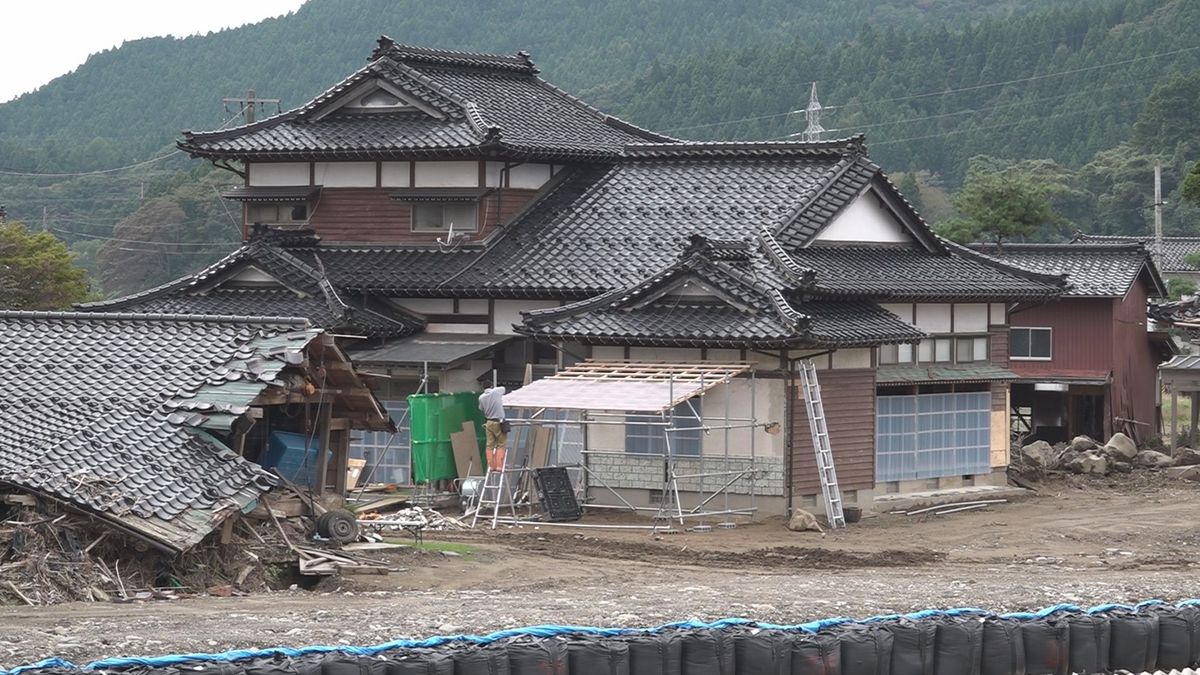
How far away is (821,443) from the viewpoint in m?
27.1

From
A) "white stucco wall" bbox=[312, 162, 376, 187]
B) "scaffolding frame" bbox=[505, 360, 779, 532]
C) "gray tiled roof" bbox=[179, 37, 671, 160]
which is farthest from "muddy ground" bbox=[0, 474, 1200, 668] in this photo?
"white stucco wall" bbox=[312, 162, 376, 187]

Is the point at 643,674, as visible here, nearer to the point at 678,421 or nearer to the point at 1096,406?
the point at 678,421

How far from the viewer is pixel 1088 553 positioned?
24625 mm

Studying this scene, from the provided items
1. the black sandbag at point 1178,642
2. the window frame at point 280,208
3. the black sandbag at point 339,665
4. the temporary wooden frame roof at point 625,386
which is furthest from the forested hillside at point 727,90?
the black sandbag at point 339,665

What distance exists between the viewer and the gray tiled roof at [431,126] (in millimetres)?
31953

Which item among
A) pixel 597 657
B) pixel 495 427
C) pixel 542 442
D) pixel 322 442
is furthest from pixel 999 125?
pixel 597 657

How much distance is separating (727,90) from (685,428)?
84366 mm

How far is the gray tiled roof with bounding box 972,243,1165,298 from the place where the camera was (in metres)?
40.4

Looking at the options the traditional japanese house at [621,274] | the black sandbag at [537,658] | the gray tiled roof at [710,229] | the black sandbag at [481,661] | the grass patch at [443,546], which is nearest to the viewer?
the black sandbag at [481,661]

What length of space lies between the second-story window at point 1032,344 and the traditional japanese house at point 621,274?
31.7 feet

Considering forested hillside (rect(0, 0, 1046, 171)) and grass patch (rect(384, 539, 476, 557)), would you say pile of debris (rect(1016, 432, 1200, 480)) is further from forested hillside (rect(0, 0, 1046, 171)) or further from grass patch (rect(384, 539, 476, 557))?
forested hillside (rect(0, 0, 1046, 171))

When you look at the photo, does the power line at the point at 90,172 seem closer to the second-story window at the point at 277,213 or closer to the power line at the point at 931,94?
the power line at the point at 931,94

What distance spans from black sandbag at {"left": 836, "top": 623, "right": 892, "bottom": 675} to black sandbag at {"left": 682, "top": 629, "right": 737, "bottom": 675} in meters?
0.94

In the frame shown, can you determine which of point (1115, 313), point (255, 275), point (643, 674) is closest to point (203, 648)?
point (643, 674)
